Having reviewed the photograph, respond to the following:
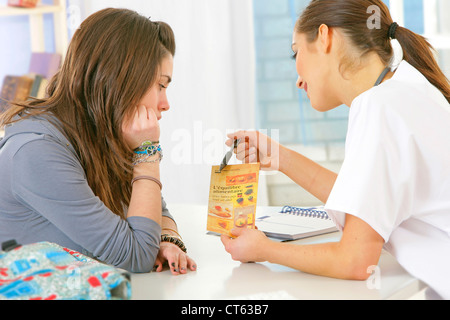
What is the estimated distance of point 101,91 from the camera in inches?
45.8

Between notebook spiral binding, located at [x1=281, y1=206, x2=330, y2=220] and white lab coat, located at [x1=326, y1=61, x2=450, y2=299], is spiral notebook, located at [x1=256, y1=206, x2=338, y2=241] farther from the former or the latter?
white lab coat, located at [x1=326, y1=61, x2=450, y2=299]

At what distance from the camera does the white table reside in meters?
0.88

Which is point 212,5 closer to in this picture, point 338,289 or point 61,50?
point 61,50

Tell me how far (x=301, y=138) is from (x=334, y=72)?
1.87 m

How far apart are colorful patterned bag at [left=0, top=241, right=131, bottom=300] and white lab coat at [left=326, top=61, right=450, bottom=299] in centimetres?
41

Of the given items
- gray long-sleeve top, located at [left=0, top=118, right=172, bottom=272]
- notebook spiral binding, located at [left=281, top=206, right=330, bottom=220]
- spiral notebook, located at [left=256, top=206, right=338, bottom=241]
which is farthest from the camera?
notebook spiral binding, located at [left=281, top=206, right=330, bottom=220]

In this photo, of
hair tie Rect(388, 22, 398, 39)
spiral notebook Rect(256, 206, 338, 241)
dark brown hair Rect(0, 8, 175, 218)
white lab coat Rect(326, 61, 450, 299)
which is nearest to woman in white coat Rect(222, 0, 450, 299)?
white lab coat Rect(326, 61, 450, 299)

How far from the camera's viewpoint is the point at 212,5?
3.19m

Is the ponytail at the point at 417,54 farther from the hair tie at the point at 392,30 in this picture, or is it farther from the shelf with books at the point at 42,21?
the shelf with books at the point at 42,21

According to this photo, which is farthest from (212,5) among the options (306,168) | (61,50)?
(306,168)

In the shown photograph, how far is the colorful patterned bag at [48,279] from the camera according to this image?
74cm

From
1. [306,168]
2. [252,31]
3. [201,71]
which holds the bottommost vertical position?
[306,168]

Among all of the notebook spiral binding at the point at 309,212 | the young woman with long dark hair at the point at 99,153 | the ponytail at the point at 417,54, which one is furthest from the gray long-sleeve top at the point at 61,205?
the ponytail at the point at 417,54

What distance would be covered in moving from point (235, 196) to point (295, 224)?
323 mm
